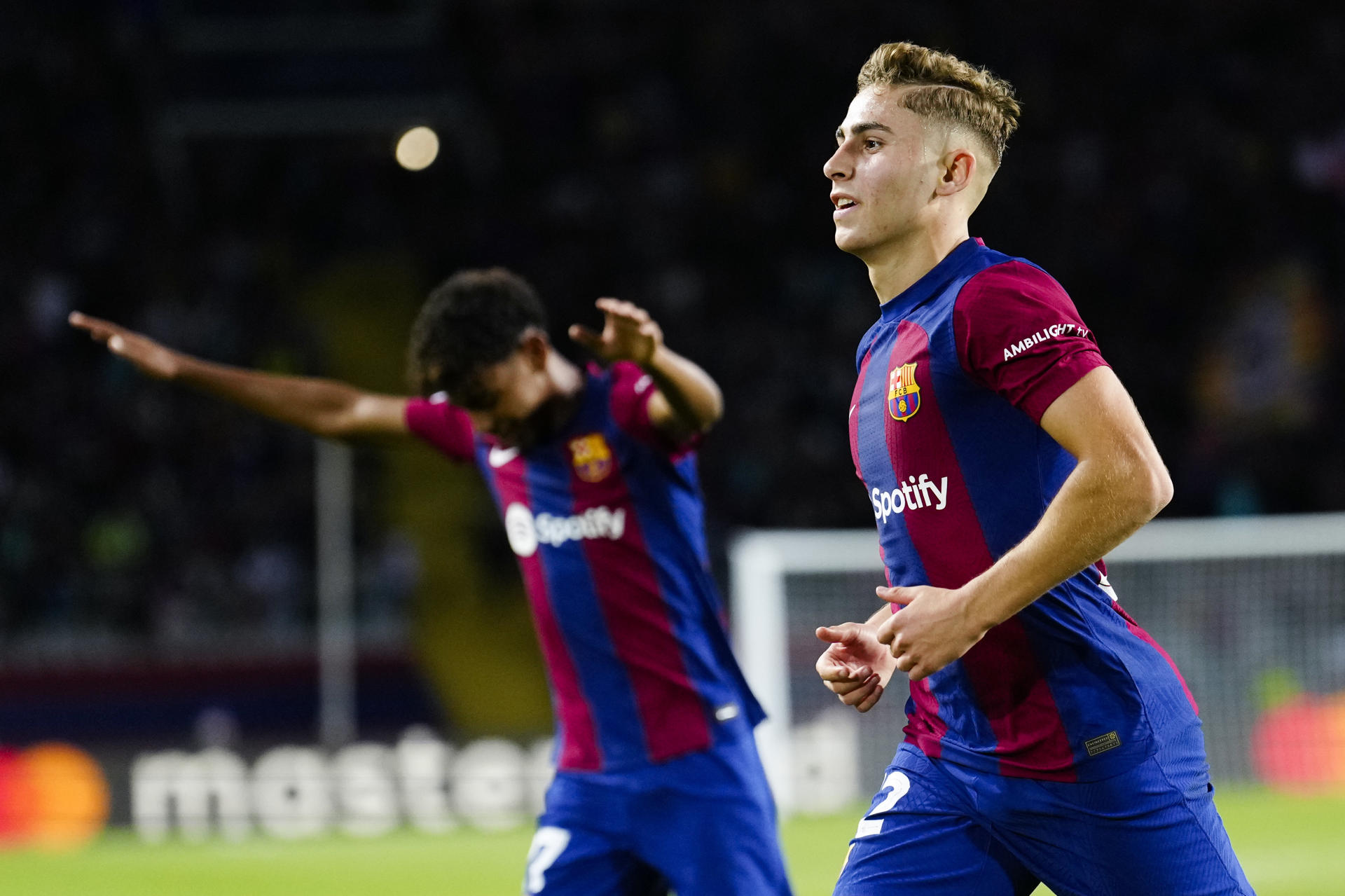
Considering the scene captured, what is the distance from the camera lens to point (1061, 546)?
8.41ft

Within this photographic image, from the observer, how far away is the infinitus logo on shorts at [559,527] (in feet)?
13.7

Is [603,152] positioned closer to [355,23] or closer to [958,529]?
[355,23]

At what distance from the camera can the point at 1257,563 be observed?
11523 mm

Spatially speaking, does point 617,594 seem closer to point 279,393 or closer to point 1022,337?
point 279,393

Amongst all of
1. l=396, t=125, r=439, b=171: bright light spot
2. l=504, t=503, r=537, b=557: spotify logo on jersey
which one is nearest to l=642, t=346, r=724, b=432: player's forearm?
l=504, t=503, r=537, b=557: spotify logo on jersey

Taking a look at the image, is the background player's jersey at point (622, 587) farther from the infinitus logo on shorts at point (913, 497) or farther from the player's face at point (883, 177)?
the player's face at point (883, 177)

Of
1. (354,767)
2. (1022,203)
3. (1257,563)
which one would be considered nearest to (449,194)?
(1022,203)

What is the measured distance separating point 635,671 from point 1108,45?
54.3 ft

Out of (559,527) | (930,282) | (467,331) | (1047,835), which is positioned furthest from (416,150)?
(1047,835)

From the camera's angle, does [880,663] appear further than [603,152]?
No

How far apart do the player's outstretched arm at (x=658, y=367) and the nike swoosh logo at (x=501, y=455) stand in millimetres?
394

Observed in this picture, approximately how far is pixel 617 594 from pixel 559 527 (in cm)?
24

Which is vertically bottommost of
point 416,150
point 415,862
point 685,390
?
point 415,862

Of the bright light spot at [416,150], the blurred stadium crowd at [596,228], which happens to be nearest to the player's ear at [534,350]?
the blurred stadium crowd at [596,228]
